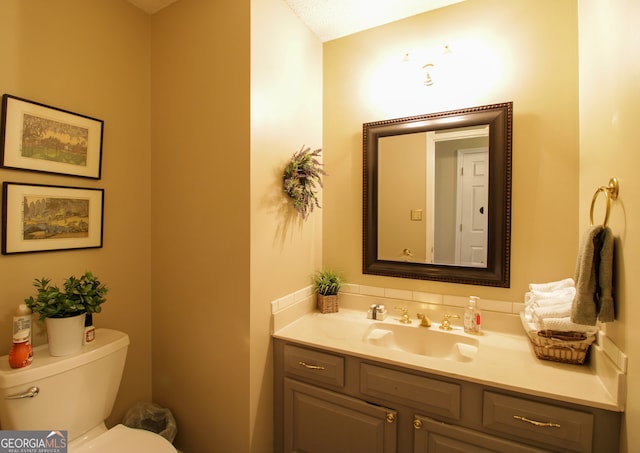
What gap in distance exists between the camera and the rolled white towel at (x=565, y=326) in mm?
1138

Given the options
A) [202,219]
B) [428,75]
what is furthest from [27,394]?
[428,75]

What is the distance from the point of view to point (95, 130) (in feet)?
4.83

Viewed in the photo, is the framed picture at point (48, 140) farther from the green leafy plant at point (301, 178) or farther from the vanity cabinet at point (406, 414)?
the vanity cabinet at point (406, 414)

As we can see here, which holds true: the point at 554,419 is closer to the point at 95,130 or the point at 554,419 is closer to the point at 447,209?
the point at 447,209

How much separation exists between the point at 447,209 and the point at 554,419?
3.28ft

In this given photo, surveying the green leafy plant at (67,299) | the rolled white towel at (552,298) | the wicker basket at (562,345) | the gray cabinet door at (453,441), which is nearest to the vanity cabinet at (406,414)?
the gray cabinet door at (453,441)

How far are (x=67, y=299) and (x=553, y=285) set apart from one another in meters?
2.12

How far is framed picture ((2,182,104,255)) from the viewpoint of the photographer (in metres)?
1.19

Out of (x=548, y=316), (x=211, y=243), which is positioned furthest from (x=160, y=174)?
(x=548, y=316)

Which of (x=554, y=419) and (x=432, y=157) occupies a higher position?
(x=432, y=157)

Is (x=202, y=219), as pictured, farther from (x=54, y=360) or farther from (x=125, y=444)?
(x=125, y=444)

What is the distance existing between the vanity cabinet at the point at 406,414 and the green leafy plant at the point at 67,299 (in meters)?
0.87

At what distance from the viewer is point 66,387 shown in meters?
1.14

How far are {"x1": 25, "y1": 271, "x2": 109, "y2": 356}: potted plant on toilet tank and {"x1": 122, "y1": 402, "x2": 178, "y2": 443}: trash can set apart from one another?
0.68m
